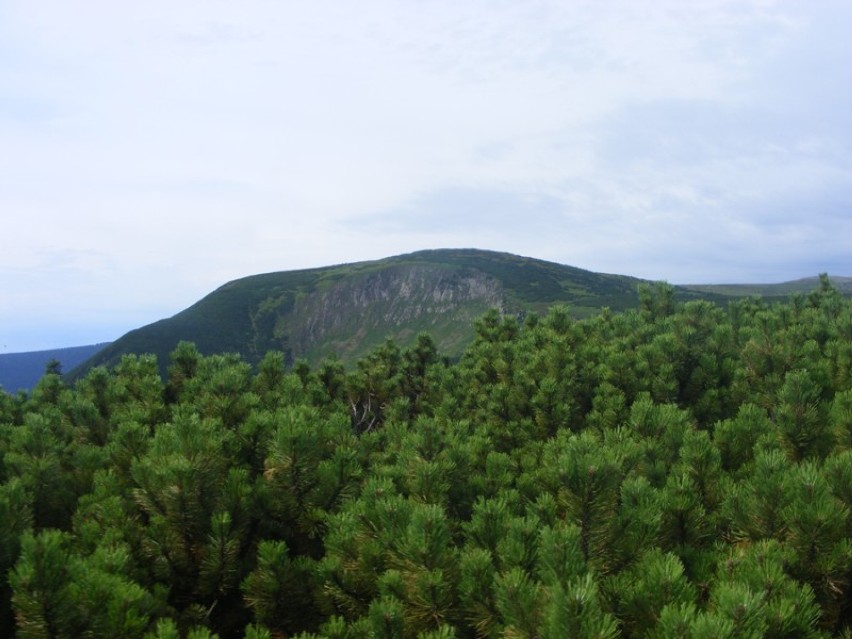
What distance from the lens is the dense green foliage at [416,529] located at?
397 cm

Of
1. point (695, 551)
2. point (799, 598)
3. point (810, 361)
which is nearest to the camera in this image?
point (799, 598)

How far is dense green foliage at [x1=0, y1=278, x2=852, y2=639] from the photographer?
397cm

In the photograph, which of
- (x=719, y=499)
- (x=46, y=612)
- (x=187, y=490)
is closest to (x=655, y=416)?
(x=719, y=499)

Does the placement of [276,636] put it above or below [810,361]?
below

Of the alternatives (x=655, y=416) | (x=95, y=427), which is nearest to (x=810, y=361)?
(x=655, y=416)

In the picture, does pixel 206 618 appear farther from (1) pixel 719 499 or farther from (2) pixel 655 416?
(2) pixel 655 416

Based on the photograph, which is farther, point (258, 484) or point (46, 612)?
point (258, 484)

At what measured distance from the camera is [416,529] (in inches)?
189

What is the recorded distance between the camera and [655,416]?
27.0ft

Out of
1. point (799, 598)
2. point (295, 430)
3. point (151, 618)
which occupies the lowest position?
point (151, 618)

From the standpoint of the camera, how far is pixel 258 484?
21.2 feet

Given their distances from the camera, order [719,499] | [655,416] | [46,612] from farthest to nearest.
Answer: [655,416], [719,499], [46,612]

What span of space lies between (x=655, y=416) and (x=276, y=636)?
5.73 metres

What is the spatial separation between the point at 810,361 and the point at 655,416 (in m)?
6.72
